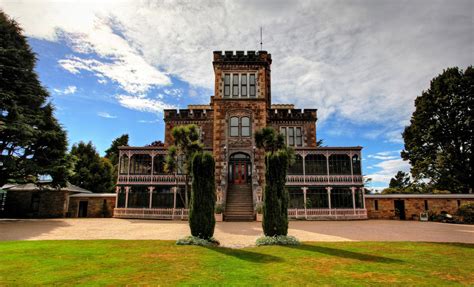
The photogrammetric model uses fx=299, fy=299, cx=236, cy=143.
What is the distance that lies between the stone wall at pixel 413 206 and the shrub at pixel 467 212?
175 cm

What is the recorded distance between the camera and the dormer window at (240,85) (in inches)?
1179

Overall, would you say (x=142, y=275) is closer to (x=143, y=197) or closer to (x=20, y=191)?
(x=143, y=197)

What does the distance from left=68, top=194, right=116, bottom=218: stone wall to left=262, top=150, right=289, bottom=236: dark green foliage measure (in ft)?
70.0

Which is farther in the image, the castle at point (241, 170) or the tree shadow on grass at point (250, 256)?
the castle at point (241, 170)

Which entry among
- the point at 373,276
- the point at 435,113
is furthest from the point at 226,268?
the point at 435,113

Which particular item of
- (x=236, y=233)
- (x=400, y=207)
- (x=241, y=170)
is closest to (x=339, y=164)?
(x=400, y=207)

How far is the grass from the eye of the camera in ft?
22.9

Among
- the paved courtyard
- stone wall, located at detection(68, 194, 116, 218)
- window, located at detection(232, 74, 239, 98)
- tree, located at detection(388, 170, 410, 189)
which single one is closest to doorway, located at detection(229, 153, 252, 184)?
window, located at detection(232, 74, 239, 98)

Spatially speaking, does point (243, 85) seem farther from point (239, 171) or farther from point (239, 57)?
point (239, 171)

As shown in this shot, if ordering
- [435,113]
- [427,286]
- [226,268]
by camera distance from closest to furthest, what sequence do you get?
[427,286]
[226,268]
[435,113]

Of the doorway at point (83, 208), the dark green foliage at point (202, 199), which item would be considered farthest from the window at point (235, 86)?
the doorway at point (83, 208)

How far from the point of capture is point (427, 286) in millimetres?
6602

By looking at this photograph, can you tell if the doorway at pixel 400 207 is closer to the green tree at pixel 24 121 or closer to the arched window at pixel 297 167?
the arched window at pixel 297 167

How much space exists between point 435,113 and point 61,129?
36795 mm
